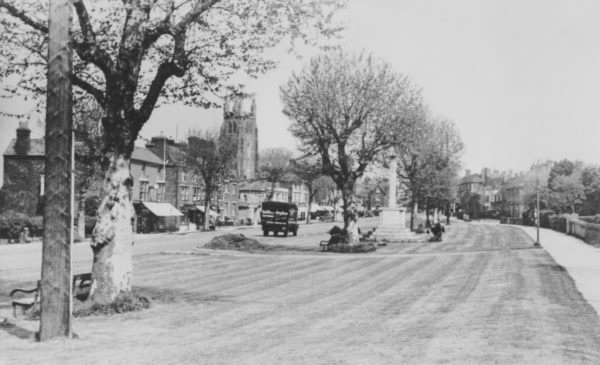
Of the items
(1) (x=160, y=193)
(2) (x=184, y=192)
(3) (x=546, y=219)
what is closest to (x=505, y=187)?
(3) (x=546, y=219)

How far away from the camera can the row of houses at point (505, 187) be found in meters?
117

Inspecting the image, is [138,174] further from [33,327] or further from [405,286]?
[33,327]

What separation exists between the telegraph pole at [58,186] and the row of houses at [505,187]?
98.9 m

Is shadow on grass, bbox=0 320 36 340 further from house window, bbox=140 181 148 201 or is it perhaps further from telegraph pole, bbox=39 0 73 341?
house window, bbox=140 181 148 201

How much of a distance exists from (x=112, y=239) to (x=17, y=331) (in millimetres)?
3166

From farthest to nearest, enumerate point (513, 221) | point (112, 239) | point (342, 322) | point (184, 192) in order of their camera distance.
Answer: point (513, 221) → point (184, 192) → point (112, 239) → point (342, 322)

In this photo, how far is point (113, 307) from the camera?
13500 mm

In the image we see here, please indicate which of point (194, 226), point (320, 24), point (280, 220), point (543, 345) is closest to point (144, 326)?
point (543, 345)

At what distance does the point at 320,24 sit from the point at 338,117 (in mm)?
20769

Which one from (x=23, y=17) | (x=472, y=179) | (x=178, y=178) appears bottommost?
(x=178, y=178)

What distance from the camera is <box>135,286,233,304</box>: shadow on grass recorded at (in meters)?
16.0

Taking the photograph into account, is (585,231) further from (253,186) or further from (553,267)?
(253,186)

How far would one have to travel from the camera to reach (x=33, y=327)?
11609 millimetres

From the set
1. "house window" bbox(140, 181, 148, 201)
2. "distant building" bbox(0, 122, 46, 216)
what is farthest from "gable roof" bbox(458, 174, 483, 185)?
"distant building" bbox(0, 122, 46, 216)
